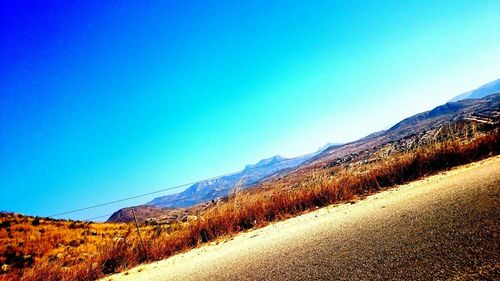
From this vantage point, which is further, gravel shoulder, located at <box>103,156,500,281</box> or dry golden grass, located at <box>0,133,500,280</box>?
dry golden grass, located at <box>0,133,500,280</box>

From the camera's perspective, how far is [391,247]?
2436mm

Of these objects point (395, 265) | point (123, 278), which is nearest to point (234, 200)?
point (123, 278)

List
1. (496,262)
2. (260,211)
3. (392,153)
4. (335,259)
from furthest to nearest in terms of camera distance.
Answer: (392,153) → (260,211) → (335,259) → (496,262)

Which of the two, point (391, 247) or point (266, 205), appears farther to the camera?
point (266, 205)

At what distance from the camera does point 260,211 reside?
654cm

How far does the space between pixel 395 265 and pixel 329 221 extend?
2.11 meters

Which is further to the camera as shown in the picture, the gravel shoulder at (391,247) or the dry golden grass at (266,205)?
the dry golden grass at (266,205)

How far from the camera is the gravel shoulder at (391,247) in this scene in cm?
195

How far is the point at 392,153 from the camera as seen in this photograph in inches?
304

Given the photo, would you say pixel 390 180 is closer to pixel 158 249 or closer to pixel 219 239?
pixel 219 239

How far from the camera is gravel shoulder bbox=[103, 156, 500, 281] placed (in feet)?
6.39

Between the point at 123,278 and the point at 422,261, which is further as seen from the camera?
the point at 123,278

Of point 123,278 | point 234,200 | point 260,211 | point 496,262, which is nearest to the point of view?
point 496,262

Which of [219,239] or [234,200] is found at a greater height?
[234,200]
